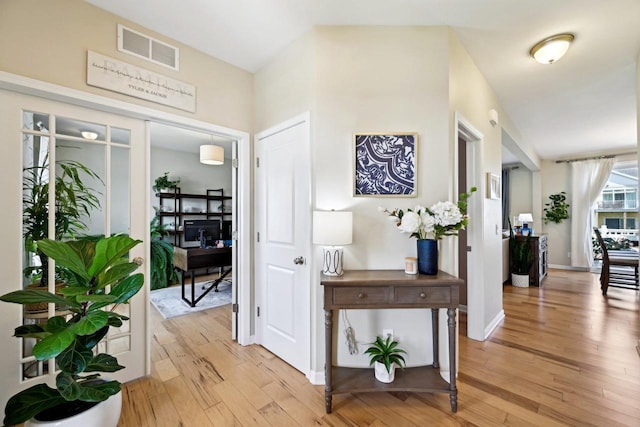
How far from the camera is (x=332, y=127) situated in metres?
1.95

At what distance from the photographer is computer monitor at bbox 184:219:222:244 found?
3.96 meters

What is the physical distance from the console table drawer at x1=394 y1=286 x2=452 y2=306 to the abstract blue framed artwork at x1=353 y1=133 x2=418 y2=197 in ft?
2.20

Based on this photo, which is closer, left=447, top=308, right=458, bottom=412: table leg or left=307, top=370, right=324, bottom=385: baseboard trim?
left=447, top=308, right=458, bottom=412: table leg

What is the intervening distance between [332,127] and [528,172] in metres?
6.92

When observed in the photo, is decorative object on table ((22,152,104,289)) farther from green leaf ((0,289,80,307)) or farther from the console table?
the console table

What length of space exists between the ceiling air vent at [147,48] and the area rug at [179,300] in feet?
9.21

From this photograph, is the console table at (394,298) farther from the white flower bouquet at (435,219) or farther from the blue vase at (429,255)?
the white flower bouquet at (435,219)

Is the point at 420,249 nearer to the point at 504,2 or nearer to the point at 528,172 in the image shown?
the point at 504,2

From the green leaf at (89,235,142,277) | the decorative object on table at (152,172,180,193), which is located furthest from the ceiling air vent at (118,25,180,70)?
the decorative object on table at (152,172,180,193)

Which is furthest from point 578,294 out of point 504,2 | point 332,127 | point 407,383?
point 332,127

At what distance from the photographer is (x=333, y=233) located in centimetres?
170

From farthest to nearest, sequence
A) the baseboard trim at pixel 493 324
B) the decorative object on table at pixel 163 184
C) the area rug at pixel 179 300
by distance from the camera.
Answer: the decorative object on table at pixel 163 184, the area rug at pixel 179 300, the baseboard trim at pixel 493 324

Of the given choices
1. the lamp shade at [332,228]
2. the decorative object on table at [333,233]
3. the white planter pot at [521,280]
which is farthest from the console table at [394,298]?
the white planter pot at [521,280]

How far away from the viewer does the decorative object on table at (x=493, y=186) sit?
8.82ft
